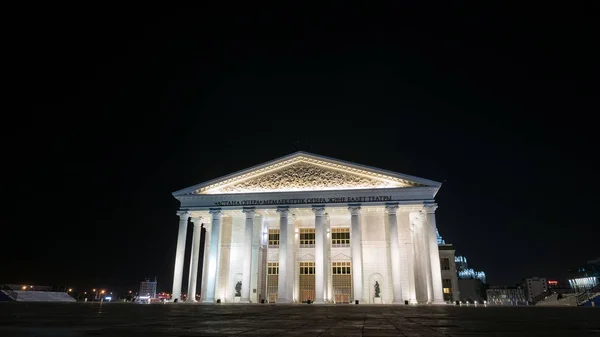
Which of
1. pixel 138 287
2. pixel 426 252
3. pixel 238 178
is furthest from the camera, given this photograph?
pixel 138 287

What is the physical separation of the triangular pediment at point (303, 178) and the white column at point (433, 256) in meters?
3.17

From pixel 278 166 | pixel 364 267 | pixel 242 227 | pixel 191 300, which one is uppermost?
pixel 278 166

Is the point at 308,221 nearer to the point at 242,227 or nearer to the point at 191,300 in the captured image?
the point at 242,227

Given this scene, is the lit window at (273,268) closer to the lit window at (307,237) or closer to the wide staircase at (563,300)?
the lit window at (307,237)

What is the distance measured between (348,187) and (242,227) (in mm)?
13884

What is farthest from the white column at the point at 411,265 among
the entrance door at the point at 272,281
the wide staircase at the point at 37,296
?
the wide staircase at the point at 37,296

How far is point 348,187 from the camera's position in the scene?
38375 millimetres

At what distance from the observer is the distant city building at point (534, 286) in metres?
108

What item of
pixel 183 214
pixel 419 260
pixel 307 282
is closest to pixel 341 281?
pixel 307 282

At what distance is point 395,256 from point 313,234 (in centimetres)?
1068

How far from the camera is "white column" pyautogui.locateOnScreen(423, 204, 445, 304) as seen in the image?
34406 millimetres

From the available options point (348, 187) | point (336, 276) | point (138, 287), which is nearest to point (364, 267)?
point (336, 276)

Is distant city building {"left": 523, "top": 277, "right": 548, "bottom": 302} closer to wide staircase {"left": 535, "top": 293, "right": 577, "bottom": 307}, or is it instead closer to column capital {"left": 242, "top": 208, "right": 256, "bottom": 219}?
wide staircase {"left": 535, "top": 293, "right": 577, "bottom": 307}

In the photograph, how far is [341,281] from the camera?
4069 centimetres
